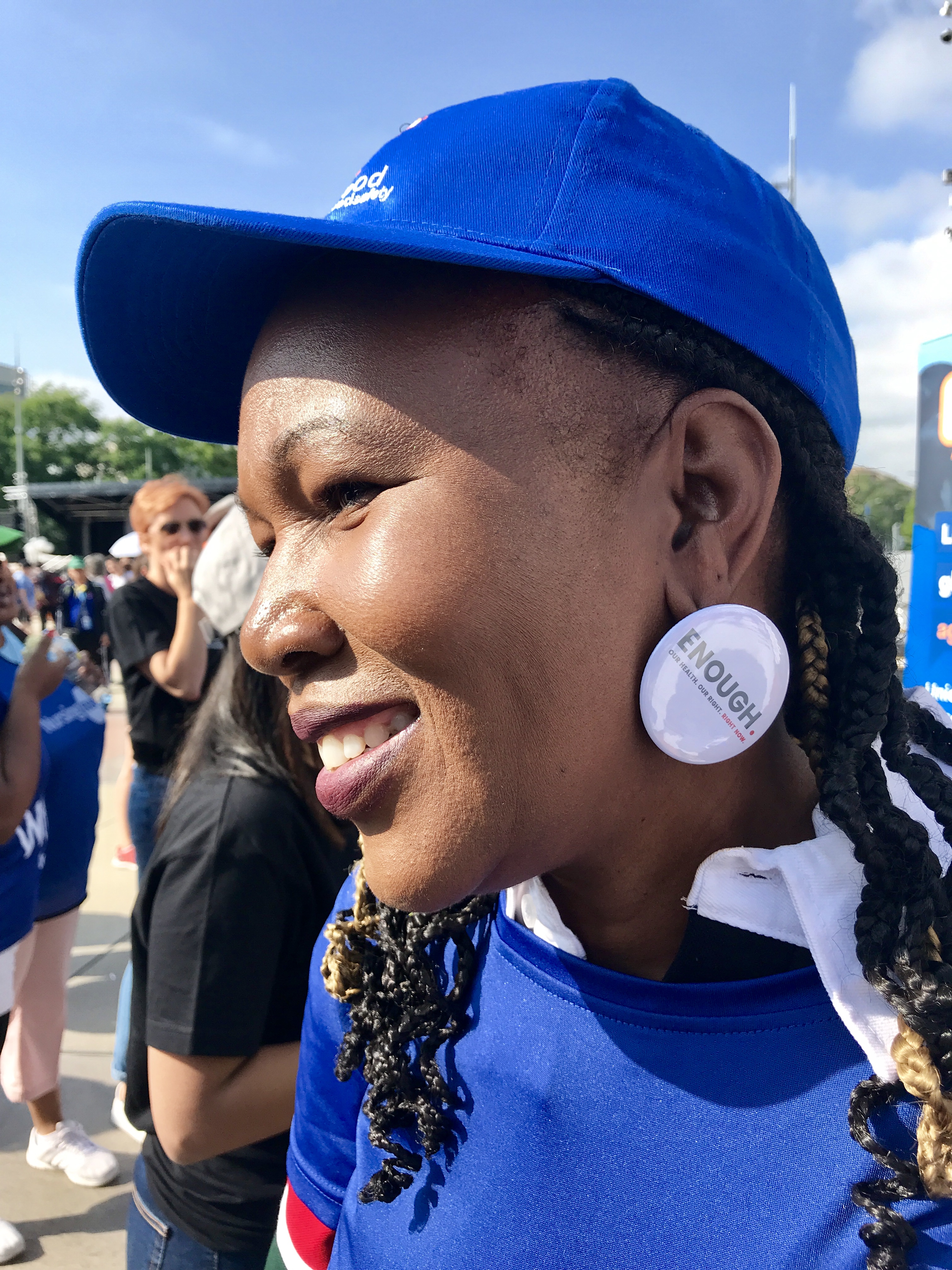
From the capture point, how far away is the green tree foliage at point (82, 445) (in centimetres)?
6144

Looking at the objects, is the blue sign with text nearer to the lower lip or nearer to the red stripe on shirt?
the red stripe on shirt

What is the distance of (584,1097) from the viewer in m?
1.03

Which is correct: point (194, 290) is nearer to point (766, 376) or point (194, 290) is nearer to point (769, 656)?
point (766, 376)

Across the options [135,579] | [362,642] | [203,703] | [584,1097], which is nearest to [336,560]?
[362,642]

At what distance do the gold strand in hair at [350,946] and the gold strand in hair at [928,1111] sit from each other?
0.71 metres

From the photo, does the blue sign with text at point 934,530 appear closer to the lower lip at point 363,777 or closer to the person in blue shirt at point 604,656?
the person in blue shirt at point 604,656

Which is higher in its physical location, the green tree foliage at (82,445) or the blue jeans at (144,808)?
the blue jeans at (144,808)

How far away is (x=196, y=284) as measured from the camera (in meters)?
1.10

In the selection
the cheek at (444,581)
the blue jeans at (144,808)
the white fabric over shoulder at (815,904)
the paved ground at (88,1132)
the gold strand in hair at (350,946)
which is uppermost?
the cheek at (444,581)

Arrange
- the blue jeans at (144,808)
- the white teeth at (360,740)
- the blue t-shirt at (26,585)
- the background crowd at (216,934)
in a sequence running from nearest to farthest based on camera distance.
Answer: the white teeth at (360,740) → the background crowd at (216,934) → the blue jeans at (144,808) → the blue t-shirt at (26,585)

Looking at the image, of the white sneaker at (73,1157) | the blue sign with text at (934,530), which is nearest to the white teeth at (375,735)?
the white sneaker at (73,1157)

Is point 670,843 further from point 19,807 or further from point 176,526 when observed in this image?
point 176,526

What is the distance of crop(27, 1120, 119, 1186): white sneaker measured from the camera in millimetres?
3592

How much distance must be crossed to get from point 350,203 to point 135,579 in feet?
15.1
